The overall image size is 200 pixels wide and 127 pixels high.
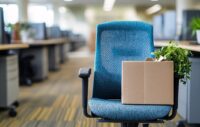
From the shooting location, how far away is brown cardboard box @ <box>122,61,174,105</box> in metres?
1.96

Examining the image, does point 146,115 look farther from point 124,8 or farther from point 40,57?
point 124,8

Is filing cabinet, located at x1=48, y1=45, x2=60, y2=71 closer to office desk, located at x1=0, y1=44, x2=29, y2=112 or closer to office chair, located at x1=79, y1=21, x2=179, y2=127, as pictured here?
office desk, located at x1=0, y1=44, x2=29, y2=112

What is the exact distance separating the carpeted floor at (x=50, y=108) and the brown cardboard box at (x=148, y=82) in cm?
148

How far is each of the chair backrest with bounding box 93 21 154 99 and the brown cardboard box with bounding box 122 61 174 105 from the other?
433 millimetres

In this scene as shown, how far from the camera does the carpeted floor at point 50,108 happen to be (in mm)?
3480

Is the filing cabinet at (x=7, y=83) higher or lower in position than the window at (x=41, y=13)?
lower

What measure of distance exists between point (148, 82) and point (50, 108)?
2487mm

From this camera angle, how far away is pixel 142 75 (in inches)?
77.5

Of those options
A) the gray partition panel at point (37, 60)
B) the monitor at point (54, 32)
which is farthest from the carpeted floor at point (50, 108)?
the monitor at point (54, 32)

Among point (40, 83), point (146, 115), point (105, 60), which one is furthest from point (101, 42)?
point (40, 83)

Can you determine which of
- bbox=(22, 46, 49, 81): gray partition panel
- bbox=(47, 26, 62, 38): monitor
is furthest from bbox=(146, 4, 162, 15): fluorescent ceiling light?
bbox=(22, 46, 49, 81): gray partition panel

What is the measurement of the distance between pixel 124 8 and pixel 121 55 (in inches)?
898

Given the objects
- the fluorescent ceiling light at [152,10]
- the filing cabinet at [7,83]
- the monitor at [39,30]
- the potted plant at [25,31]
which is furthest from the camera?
the fluorescent ceiling light at [152,10]

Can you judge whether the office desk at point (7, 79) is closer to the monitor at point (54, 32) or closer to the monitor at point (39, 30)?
the monitor at point (39, 30)
